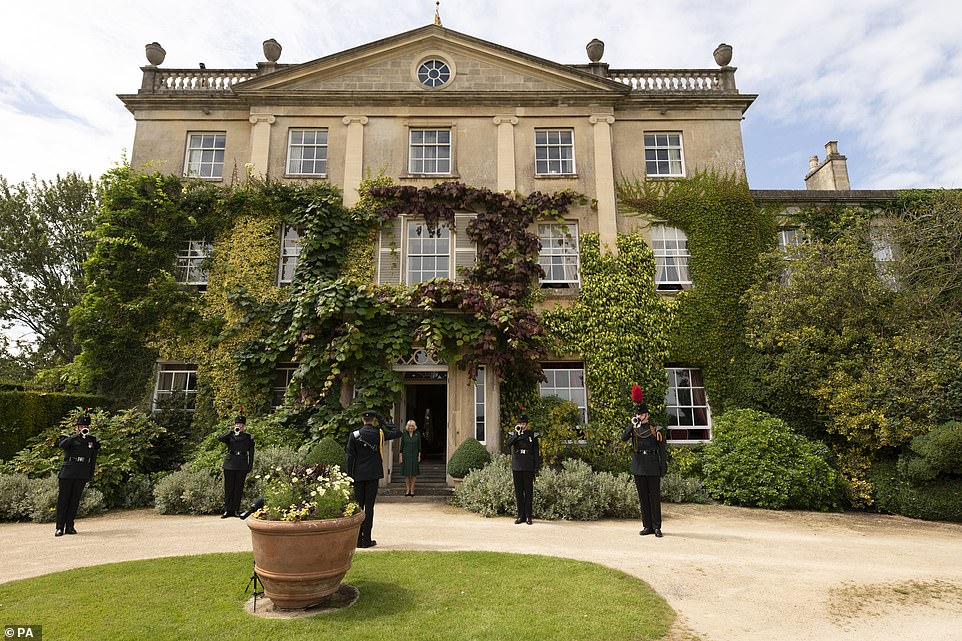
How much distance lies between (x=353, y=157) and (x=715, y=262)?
1147 centimetres

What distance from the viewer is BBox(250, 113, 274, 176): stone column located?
54.0 ft

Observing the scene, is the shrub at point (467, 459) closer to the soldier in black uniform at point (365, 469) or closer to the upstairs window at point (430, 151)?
the soldier in black uniform at point (365, 469)

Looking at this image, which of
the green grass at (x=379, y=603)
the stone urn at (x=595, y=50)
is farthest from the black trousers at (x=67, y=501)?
the stone urn at (x=595, y=50)

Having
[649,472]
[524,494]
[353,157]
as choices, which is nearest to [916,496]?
[649,472]

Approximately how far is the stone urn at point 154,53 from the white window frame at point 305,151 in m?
5.44

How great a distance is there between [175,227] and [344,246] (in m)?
5.10

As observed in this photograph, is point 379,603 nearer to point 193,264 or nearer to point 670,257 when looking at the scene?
point 670,257

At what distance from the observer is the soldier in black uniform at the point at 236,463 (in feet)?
32.2

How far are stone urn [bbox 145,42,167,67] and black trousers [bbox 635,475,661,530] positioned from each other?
19.7 meters

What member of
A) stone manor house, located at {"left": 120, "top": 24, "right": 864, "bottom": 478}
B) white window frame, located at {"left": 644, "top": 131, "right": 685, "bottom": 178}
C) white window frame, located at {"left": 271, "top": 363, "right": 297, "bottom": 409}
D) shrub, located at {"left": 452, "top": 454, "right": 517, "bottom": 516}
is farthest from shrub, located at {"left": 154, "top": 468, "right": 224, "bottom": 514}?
white window frame, located at {"left": 644, "top": 131, "right": 685, "bottom": 178}

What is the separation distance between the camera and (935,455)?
10.6 meters

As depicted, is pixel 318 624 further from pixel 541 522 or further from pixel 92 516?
pixel 92 516

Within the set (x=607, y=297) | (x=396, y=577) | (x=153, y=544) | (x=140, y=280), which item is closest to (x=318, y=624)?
(x=396, y=577)

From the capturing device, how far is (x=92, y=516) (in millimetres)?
10414
